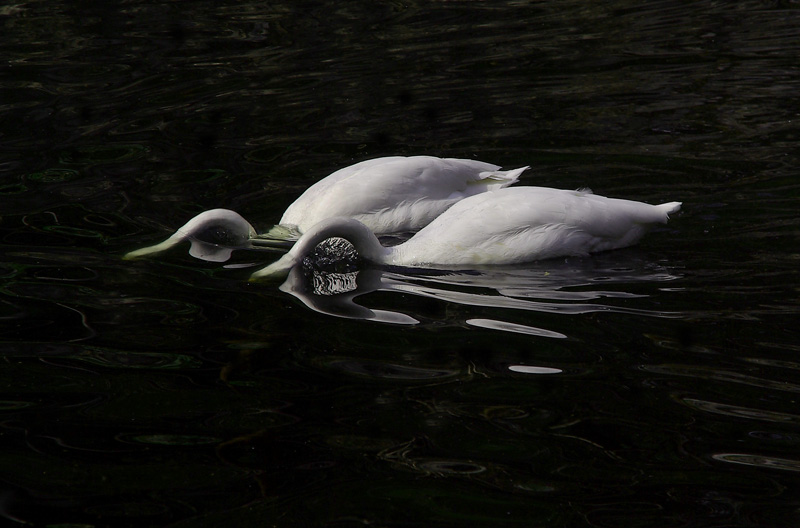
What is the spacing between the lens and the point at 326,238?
595 cm

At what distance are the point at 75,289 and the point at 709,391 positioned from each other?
324cm

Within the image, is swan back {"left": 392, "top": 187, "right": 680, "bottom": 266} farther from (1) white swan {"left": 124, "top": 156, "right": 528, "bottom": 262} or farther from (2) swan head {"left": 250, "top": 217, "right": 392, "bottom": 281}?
(1) white swan {"left": 124, "top": 156, "right": 528, "bottom": 262}

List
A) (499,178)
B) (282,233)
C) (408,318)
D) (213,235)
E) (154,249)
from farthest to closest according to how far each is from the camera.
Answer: (499,178) → (282,233) → (213,235) → (154,249) → (408,318)

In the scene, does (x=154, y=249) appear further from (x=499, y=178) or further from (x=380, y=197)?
(x=499, y=178)

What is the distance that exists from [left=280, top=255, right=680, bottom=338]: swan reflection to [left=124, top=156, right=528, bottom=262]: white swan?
2.30ft

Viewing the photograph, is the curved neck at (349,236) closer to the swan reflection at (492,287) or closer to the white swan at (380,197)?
the swan reflection at (492,287)

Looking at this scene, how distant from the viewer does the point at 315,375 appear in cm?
434

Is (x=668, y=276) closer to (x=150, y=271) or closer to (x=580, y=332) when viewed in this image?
(x=580, y=332)

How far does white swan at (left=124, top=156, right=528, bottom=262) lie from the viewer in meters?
6.48

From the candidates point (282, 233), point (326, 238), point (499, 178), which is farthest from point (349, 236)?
point (499, 178)

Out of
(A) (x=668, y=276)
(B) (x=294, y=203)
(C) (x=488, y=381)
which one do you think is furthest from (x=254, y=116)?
(C) (x=488, y=381)

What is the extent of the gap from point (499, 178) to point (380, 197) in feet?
2.92

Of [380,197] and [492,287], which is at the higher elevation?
[380,197]

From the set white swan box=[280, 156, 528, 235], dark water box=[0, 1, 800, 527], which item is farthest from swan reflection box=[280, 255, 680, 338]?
white swan box=[280, 156, 528, 235]
